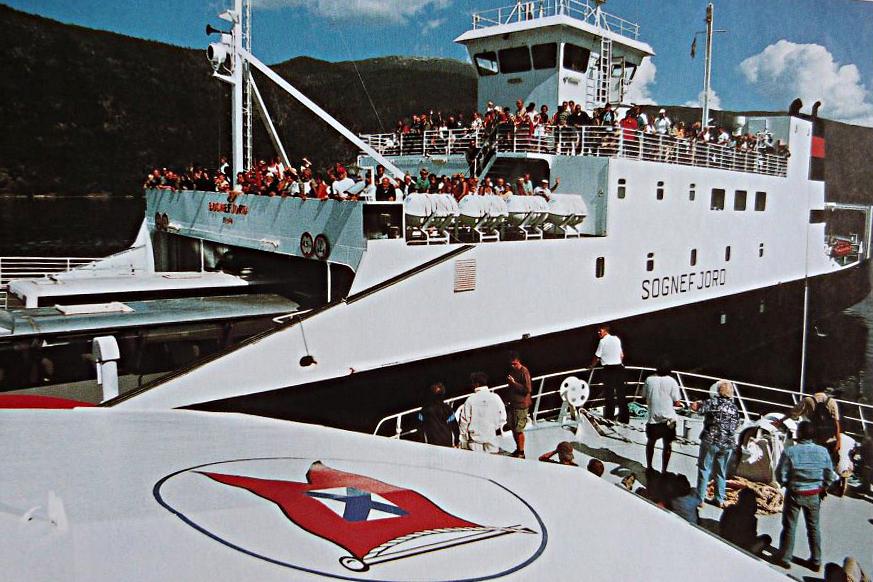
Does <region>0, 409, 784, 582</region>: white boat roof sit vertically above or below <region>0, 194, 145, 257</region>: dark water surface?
below

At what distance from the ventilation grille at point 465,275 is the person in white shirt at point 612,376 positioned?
1.06m

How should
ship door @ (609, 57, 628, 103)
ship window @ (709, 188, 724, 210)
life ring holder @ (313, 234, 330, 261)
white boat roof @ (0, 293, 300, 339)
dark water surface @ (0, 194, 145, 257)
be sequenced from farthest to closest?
ship door @ (609, 57, 628, 103)
ship window @ (709, 188, 724, 210)
life ring holder @ (313, 234, 330, 261)
dark water surface @ (0, 194, 145, 257)
white boat roof @ (0, 293, 300, 339)

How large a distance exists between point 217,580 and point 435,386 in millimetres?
3010

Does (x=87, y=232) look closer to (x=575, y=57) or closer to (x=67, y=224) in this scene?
(x=67, y=224)

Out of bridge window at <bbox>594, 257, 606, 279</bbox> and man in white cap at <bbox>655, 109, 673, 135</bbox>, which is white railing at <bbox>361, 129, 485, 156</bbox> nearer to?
bridge window at <bbox>594, 257, 606, 279</bbox>

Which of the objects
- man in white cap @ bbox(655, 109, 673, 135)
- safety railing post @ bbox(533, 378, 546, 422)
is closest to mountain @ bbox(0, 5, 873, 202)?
safety railing post @ bbox(533, 378, 546, 422)

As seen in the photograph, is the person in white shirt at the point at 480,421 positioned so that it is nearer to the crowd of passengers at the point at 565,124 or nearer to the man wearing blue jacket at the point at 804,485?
the man wearing blue jacket at the point at 804,485

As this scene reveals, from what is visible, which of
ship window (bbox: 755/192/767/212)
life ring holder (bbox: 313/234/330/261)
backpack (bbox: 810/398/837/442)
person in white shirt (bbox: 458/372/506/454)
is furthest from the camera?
ship window (bbox: 755/192/767/212)

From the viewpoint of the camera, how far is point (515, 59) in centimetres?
827

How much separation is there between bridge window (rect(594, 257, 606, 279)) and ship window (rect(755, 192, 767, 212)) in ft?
10.3

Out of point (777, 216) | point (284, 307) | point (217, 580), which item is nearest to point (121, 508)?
point (217, 580)

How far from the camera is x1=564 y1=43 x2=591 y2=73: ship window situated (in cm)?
798

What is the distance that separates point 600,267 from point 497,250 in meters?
1.36

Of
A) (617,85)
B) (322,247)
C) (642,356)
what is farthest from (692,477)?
(617,85)
